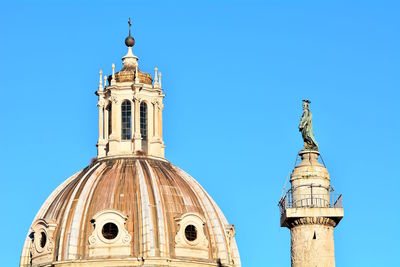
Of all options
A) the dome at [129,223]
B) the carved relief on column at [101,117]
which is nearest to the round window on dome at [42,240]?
the dome at [129,223]

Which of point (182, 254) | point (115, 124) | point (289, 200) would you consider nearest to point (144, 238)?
point (182, 254)

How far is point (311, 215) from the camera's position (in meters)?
58.2

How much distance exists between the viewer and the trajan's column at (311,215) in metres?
58.2

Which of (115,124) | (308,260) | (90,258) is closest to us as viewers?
(308,260)

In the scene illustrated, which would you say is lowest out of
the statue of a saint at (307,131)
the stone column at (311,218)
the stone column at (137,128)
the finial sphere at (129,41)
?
the stone column at (311,218)

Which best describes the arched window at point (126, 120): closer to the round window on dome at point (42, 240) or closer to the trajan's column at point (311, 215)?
the round window on dome at point (42, 240)

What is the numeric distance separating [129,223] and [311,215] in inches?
1297

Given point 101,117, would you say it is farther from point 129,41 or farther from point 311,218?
point 311,218

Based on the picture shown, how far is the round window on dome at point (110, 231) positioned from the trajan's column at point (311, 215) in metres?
31.4

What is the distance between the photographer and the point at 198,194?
93.8m

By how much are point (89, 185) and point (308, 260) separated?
35055mm

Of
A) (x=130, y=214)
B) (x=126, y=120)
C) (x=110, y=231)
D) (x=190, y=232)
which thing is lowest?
(x=110, y=231)

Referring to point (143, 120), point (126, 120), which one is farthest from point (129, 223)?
point (143, 120)

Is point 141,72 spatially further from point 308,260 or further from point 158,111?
point 308,260
